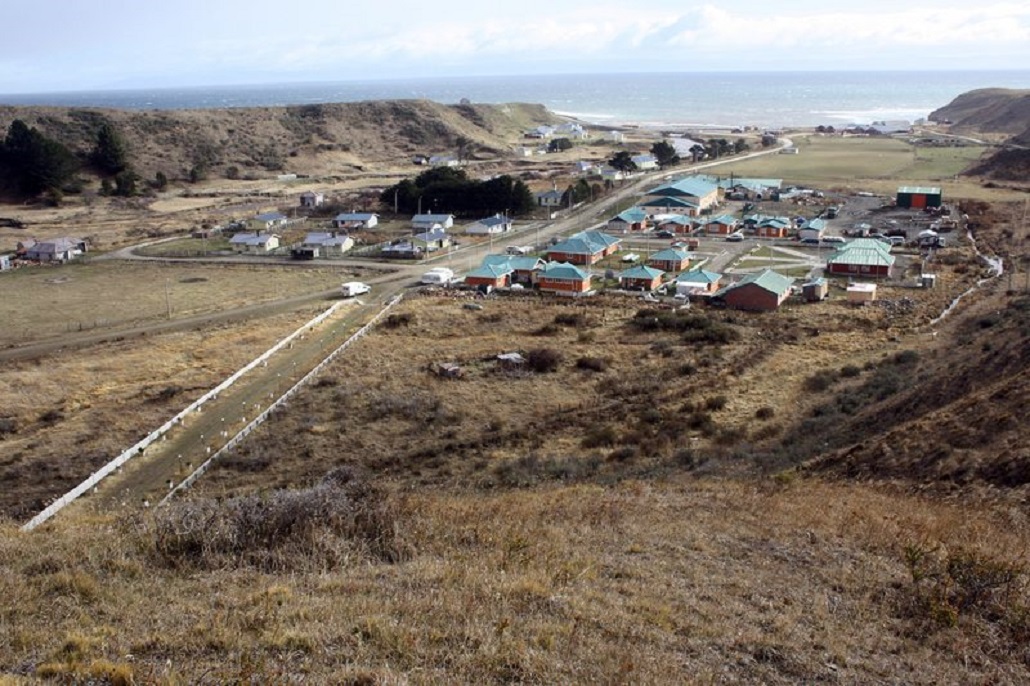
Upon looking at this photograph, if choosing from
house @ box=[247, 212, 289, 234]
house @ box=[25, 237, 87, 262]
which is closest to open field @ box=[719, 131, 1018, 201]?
house @ box=[247, 212, 289, 234]

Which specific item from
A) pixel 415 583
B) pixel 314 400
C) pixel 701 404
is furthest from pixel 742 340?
pixel 415 583

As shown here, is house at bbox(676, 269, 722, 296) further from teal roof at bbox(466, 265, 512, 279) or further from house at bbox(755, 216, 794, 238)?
house at bbox(755, 216, 794, 238)

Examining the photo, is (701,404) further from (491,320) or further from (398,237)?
(398,237)

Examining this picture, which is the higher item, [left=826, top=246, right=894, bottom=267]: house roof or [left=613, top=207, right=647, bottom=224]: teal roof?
[left=613, top=207, right=647, bottom=224]: teal roof

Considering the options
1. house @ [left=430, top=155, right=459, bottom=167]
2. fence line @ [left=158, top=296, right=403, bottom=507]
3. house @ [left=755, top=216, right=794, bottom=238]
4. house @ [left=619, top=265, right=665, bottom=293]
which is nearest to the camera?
fence line @ [left=158, top=296, right=403, bottom=507]

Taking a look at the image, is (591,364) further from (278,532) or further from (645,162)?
(645,162)

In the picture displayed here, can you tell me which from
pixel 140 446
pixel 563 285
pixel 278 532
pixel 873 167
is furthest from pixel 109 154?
pixel 278 532

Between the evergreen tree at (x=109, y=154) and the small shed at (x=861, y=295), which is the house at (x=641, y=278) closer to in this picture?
the small shed at (x=861, y=295)
